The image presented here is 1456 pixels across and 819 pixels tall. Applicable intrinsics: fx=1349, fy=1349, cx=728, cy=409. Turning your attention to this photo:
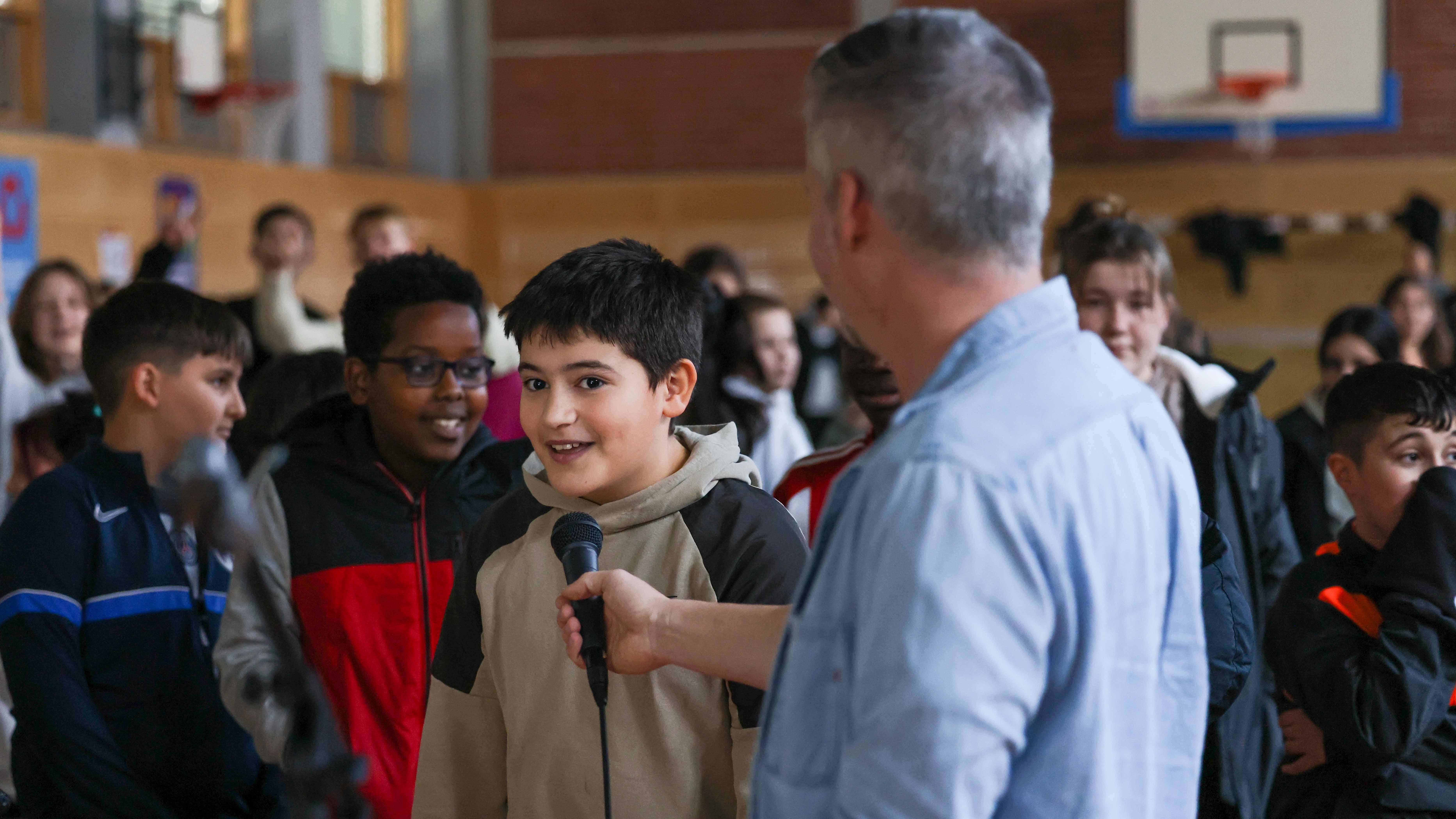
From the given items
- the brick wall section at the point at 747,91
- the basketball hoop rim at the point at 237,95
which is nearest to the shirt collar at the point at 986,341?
the basketball hoop rim at the point at 237,95

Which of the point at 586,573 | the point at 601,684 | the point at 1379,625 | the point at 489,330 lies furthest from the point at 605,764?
the point at 489,330

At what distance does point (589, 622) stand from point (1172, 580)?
0.59 metres

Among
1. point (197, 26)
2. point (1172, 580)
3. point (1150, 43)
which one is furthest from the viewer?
point (1150, 43)

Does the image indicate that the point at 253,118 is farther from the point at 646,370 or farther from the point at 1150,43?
the point at 646,370

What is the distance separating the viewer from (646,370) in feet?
5.72

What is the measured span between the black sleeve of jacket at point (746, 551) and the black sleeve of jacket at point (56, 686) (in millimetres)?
1038

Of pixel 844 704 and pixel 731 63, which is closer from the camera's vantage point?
pixel 844 704

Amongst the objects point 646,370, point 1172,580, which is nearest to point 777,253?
point 646,370

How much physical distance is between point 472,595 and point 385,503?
0.69 metres

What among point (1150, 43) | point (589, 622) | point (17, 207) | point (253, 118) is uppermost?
point (1150, 43)

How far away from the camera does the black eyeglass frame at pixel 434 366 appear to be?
2.36m

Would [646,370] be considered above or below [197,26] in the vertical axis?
below

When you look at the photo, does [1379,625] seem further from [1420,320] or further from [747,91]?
[747,91]

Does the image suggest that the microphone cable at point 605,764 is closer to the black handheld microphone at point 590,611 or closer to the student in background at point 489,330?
the black handheld microphone at point 590,611
